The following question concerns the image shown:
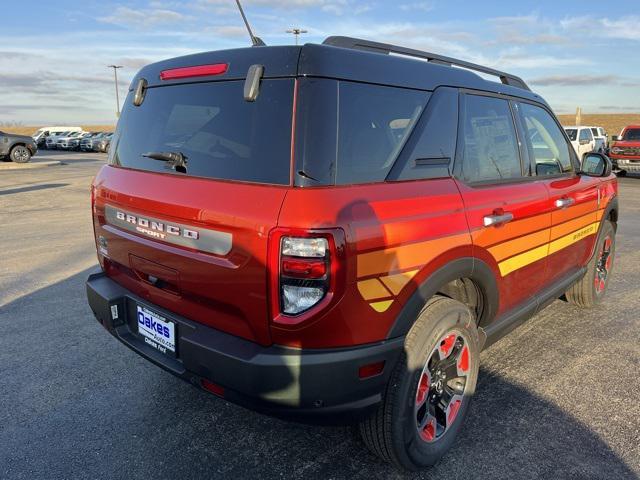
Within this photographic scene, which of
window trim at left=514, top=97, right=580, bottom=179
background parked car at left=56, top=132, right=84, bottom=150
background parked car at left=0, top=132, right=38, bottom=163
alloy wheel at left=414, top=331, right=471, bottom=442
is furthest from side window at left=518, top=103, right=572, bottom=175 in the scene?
background parked car at left=56, top=132, right=84, bottom=150

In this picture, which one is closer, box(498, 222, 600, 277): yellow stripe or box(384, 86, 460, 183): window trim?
box(384, 86, 460, 183): window trim

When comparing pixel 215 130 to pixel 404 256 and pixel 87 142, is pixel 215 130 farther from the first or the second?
pixel 87 142

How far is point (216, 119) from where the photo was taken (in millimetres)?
2334

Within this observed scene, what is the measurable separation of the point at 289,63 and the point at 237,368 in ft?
4.18

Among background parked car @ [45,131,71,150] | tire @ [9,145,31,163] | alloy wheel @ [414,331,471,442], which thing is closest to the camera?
alloy wheel @ [414,331,471,442]

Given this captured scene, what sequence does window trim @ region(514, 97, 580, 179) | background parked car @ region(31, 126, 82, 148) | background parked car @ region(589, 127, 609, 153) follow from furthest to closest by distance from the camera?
background parked car @ region(31, 126, 82, 148), background parked car @ region(589, 127, 609, 153), window trim @ region(514, 97, 580, 179)

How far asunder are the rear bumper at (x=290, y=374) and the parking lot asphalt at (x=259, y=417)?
0.57 metres

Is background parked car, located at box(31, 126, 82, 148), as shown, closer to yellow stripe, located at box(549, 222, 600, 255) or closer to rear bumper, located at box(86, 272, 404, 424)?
yellow stripe, located at box(549, 222, 600, 255)

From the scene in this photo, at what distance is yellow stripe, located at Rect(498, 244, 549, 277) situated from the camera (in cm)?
287

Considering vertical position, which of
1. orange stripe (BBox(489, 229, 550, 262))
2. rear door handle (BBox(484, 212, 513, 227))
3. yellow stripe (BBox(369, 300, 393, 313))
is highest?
rear door handle (BBox(484, 212, 513, 227))

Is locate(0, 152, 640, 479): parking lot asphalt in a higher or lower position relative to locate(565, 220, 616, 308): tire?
lower

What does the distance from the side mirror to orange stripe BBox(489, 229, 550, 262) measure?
3.38ft

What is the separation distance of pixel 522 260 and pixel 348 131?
159cm

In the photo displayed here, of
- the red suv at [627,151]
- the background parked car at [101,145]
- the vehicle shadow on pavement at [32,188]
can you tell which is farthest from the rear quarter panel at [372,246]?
the background parked car at [101,145]
